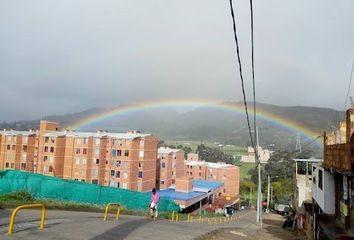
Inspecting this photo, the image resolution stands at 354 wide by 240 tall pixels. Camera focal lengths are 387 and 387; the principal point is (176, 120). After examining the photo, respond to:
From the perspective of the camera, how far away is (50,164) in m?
87.6

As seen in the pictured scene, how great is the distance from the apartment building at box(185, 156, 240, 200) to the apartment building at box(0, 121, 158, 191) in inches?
1203

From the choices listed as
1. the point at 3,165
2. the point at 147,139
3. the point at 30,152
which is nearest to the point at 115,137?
the point at 147,139

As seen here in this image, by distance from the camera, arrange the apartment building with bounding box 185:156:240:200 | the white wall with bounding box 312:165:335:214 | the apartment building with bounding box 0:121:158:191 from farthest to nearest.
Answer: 1. the apartment building with bounding box 185:156:240:200
2. the apartment building with bounding box 0:121:158:191
3. the white wall with bounding box 312:165:335:214

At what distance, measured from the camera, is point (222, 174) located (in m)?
117

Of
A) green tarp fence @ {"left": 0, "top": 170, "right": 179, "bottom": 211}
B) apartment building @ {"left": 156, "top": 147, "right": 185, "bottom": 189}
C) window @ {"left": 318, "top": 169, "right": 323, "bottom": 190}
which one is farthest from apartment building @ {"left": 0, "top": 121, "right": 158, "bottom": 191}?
window @ {"left": 318, "top": 169, "right": 323, "bottom": 190}

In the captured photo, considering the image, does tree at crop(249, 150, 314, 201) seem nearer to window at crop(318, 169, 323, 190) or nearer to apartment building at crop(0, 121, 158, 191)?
apartment building at crop(0, 121, 158, 191)

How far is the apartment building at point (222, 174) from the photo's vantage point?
4405 inches

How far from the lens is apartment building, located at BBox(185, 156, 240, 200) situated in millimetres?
111875

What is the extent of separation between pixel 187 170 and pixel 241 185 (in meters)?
17.7

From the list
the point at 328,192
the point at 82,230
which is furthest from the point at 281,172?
the point at 82,230

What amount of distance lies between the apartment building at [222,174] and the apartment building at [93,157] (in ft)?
100

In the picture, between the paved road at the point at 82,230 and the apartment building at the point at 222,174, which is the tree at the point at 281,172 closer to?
the apartment building at the point at 222,174

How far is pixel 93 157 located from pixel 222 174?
45.3 meters

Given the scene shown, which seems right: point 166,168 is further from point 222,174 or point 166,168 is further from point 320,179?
point 320,179
